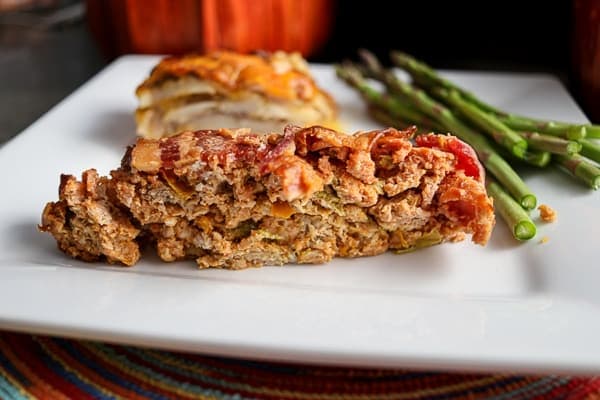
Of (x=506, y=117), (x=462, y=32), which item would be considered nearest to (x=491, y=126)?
(x=506, y=117)

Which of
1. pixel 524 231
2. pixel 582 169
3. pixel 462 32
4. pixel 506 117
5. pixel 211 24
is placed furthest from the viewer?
pixel 462 32

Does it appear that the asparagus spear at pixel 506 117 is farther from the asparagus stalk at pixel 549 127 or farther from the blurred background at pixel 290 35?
the blurred background at pixel 290 35

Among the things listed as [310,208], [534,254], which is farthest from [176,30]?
[534,254]

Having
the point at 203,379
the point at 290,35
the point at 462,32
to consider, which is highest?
the point at 203,379

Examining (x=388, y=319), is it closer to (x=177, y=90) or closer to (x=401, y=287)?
(x=401, y=287)

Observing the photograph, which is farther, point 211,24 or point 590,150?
point 211,24

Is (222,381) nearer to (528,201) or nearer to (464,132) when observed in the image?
(528,201)

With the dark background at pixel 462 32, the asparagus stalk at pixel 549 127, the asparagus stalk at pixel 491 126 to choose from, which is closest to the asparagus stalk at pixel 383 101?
the asparagus stalk at pixel 491 126
